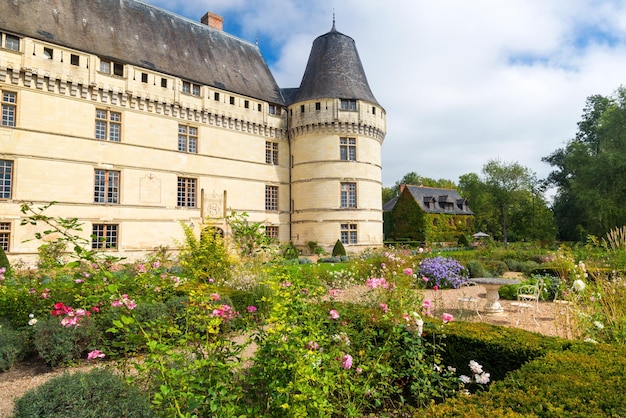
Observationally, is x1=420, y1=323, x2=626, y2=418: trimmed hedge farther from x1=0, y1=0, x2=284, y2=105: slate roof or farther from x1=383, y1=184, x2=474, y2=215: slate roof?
x1=383, y1=184, x2=474, y2=215: slate roof

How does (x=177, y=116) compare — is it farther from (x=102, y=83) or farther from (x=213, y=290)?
(x=213, y=290)

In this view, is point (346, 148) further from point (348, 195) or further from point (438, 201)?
point (438, 201)

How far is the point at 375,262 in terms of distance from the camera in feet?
35.4

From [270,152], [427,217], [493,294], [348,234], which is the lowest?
[493,294]

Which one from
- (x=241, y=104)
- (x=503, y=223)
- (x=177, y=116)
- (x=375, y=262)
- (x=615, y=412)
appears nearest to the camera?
(x=615, y=412)

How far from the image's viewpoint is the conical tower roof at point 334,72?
2027 cm

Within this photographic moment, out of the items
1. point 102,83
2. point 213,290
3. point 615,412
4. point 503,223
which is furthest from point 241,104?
point 503,223

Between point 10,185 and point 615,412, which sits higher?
point 10,185

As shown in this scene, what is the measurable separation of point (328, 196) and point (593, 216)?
54.2 feet

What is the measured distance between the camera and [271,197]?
20.9m

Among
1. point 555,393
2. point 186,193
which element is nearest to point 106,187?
point 186,193

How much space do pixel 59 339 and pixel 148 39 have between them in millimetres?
16857

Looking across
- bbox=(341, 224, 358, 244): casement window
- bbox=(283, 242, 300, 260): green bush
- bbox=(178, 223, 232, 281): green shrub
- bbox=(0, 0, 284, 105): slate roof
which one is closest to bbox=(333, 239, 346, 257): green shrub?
bbox=(341, 224, 358, 244): casement window

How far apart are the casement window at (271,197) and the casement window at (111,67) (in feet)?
29.4
